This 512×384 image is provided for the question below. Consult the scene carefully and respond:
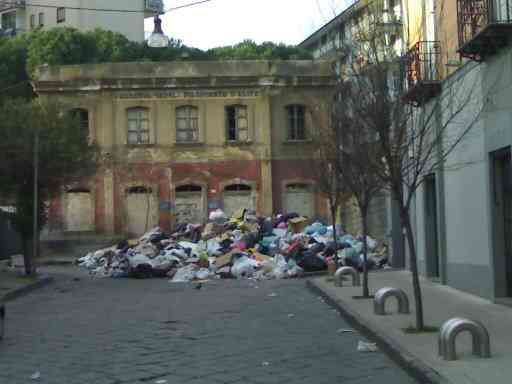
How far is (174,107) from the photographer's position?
1580 inches

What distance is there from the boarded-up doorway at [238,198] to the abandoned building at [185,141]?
1.9 inches

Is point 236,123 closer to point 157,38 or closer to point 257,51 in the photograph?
point 157,38

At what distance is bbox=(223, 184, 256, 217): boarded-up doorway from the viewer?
39.7 m

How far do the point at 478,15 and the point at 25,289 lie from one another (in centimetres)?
1342

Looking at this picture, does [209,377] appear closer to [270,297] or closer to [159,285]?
[270,297]

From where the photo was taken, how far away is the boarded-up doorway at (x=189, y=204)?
39.6 m

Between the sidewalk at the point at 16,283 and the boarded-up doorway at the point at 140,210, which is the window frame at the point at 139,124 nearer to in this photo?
the boarded-up doorway at the point at 140,210

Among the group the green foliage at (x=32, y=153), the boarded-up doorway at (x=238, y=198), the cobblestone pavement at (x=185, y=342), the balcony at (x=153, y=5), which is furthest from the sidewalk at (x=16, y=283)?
the balcony at (x=153, y=5)

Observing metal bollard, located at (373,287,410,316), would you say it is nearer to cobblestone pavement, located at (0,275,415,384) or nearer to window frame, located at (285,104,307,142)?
cobblestone pavement, located at (0,275,415,384)

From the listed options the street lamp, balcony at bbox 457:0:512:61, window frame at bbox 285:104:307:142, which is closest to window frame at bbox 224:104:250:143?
window frame at bbox 285:104:307:142

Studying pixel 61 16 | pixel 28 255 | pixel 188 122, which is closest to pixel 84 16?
pixel 61 16

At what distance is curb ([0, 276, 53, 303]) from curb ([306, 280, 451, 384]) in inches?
313

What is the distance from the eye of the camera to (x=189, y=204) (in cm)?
3975

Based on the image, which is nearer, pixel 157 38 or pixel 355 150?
pixel 355 150
